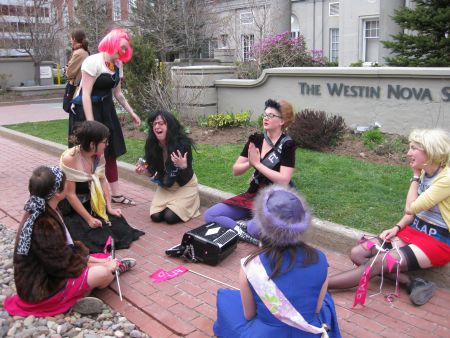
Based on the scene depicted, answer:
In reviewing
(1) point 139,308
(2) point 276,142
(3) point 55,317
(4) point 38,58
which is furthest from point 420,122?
(4) point 38,58

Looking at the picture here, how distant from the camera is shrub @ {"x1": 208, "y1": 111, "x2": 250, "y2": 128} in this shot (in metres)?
9.39

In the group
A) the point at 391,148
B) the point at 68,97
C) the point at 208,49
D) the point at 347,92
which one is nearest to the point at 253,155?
the point at 68,97

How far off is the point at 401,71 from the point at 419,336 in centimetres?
557

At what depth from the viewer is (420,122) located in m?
7.75

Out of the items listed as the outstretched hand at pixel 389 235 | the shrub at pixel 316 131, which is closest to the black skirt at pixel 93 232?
the outstretched hand at pixel 389 235

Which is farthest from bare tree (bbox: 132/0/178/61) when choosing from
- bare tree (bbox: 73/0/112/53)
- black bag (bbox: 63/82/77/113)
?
black bag (bbox: 63/82/77/113)

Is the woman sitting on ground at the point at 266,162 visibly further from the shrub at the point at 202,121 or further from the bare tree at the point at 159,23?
the bare tree at the point at 159,23

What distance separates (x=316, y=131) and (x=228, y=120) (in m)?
2.30

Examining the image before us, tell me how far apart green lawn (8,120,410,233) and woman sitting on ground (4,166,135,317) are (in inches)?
92.9

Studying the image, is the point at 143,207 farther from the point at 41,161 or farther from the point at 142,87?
the point at 142,87

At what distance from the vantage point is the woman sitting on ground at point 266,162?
427 centimetres

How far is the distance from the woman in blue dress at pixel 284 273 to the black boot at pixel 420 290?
1.19m

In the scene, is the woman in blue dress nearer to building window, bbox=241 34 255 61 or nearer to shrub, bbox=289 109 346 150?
shrub, bbox=289 109 346 150

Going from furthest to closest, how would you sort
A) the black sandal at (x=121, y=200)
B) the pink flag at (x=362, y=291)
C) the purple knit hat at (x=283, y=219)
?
1. the black sandal at (x=121, y=200)
2. the pink flag at (x=362, y=291)
3. the purple knit hat at (x=283, y=219)
